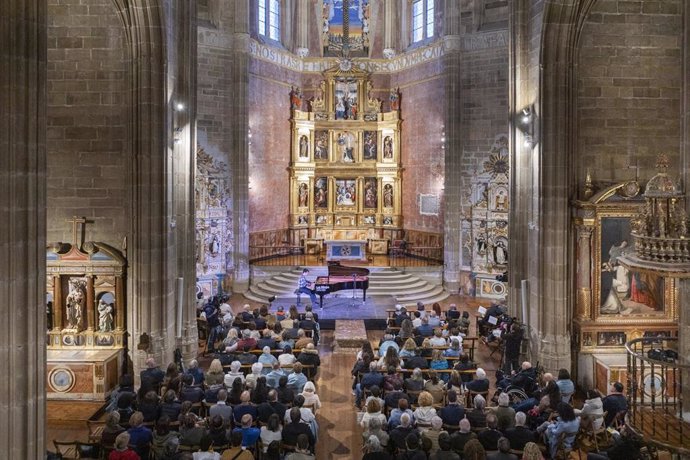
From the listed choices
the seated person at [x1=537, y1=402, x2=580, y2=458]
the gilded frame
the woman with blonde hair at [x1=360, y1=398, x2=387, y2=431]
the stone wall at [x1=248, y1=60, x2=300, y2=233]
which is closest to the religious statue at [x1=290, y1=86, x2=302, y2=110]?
the stone wall at [x1=248, y1=60, x2=300, y2=233]

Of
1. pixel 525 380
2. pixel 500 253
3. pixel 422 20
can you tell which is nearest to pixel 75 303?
pixel 525 380

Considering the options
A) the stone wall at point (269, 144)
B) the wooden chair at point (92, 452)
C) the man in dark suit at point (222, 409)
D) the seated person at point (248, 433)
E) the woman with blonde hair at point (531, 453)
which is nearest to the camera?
the woman with blonde hair at point (531, 453)

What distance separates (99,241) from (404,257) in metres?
16.2

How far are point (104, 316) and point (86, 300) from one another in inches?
21.2

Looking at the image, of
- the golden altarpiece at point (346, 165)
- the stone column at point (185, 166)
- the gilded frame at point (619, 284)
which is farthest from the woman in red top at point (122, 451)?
the golden altarpiece at point (346, 165)

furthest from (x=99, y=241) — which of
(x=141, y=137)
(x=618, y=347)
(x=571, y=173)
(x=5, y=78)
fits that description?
(x=618, y=347)

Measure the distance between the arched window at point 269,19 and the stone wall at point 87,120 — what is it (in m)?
14.3

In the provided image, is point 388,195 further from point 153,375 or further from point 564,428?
point 564,428

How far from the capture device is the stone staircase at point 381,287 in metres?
22.9

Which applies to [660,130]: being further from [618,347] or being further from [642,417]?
[642,417]

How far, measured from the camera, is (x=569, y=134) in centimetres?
1347

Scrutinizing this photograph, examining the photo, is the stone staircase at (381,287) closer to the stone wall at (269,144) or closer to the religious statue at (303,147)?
the stone wall at (269,144)

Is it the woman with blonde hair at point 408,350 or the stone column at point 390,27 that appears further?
the stone column at point 390,27

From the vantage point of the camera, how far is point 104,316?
13062mm
